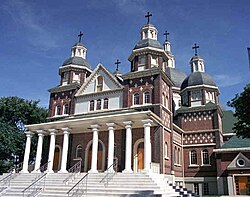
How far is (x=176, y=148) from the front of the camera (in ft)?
88.2

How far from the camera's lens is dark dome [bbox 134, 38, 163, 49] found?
26.5m

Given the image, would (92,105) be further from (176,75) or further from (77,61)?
(176,75)

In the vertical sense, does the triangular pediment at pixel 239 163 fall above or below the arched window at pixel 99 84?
below

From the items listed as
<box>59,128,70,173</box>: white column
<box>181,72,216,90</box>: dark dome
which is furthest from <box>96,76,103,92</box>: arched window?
<box>181,72,216,90</box>: dark dome

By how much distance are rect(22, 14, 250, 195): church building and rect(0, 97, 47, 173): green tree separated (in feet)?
30.6

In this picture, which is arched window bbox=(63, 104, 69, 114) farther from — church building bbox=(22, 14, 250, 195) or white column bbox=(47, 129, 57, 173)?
white column bbox=(47, 129, 57, 173)

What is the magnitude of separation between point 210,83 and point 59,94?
59.0 ft

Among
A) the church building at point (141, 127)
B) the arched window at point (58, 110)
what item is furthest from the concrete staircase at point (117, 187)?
the arched window at point (58, 110)

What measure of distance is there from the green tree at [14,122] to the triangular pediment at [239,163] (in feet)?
86.2

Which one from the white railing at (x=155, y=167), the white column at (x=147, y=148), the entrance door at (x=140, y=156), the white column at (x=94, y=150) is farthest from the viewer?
the entrance door at (x=140, y=156)

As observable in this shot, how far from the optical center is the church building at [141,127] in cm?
2208

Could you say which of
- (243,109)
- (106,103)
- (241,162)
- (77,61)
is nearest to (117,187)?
(243,109)

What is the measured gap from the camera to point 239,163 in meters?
24.8

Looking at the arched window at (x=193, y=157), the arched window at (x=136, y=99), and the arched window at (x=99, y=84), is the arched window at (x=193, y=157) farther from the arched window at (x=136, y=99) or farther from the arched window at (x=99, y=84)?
the arched window at (x=99, y=84)
